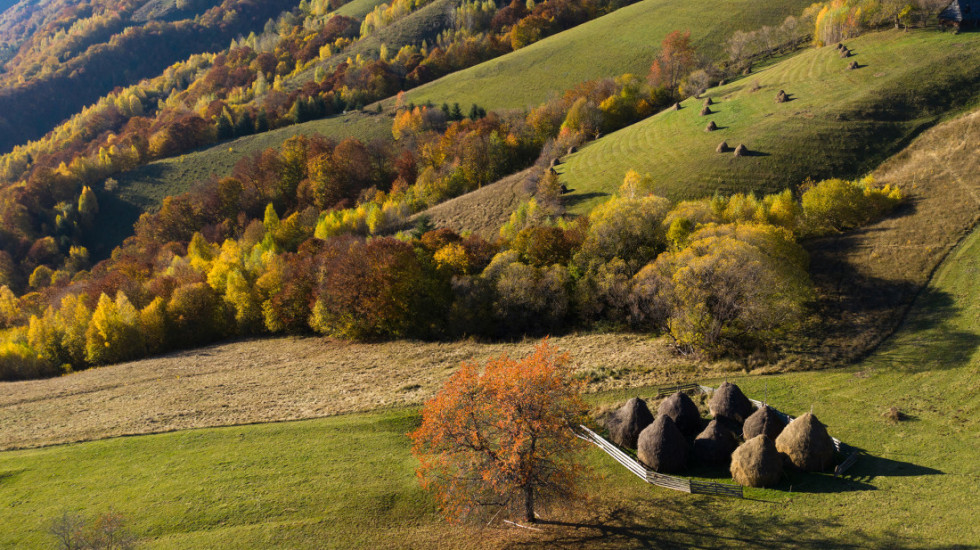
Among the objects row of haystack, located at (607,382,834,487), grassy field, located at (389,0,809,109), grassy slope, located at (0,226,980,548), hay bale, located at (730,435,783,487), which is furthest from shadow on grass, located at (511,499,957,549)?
grassy field, located at (389,0,809,109)

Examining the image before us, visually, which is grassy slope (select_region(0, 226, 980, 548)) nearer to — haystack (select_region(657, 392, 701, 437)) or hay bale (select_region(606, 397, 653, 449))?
hay bale (select_region(606, 397, 653, 449))

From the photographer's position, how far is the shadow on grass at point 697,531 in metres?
23.5

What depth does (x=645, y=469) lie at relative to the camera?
31203 mm

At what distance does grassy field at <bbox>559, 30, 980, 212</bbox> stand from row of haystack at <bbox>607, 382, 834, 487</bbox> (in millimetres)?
45173

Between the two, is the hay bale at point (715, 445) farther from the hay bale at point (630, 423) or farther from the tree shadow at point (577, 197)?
the tree shadow at point (577, 197)

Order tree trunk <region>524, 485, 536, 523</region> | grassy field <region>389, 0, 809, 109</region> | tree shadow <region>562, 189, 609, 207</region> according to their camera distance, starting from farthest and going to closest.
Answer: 1. grassy field <region>389, 0, 809, 109</region>
2. tree shadow <region>562, 189, 609, 207</region>
3. tree trunk <region>524, 485, 536, 523</region>

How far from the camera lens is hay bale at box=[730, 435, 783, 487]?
28328mm

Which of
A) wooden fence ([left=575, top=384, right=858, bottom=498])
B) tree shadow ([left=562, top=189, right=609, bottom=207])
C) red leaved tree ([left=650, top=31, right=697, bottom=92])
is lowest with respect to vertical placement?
wooden fence ([left=575, top=384, right=858, bottom=498])

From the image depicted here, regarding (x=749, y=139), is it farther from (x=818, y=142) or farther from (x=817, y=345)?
(x=817, y=345)

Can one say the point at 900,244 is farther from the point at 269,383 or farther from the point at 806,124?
the point at 269,383

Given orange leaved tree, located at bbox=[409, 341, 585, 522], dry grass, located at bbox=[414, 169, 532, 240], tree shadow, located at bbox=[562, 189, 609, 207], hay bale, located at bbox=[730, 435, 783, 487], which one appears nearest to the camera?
orange leaved tree, located at bbox=[409, 341, 585, 522]

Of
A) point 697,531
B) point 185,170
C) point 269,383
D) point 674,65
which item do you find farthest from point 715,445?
point 185,170

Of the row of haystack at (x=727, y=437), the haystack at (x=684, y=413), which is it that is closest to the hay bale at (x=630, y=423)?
the row of haystack at (x=727, y=437)

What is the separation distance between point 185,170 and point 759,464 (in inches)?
6631
